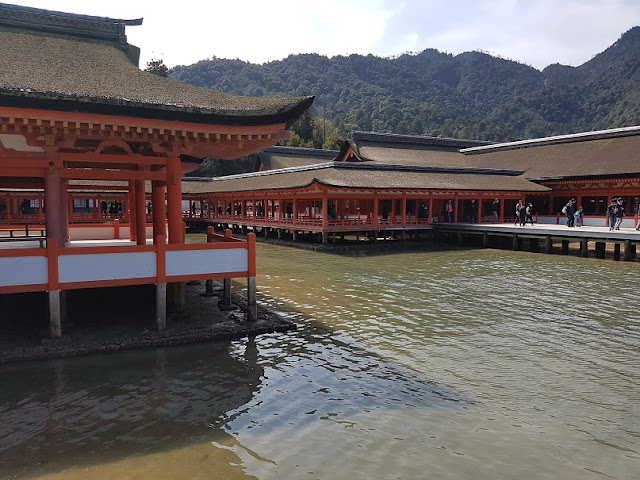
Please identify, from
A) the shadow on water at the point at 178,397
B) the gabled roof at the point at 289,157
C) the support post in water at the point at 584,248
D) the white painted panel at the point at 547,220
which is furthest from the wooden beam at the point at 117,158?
the gabled roof at the point at 289,157

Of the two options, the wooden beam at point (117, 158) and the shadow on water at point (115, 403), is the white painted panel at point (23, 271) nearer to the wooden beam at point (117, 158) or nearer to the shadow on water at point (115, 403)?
the shadow on water at point (115, 403)

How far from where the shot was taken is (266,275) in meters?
18.1

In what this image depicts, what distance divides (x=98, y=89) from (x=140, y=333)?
4.68 metres

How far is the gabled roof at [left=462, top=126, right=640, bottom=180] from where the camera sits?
93.8 ft

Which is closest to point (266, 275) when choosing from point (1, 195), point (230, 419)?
point (230, 419)

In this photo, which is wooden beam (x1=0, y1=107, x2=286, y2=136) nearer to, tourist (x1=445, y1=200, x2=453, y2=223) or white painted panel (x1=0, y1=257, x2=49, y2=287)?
white painted panel (x1=0, y1=257, x2=49, y2=287)

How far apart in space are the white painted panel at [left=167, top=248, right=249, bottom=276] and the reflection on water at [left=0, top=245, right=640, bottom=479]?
5.03ft

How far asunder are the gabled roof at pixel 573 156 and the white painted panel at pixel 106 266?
86.6 feet

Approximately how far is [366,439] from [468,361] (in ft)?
11.4

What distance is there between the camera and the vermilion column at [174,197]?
33.7 feet

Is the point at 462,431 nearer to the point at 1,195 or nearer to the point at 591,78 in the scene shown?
the point at 1,195

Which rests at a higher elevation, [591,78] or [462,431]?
[591,78]

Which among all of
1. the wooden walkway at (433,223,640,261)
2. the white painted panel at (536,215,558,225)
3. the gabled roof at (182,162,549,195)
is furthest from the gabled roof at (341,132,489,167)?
the wooden walkway at (433,223,640,261)

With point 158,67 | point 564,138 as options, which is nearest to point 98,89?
point 564,138
